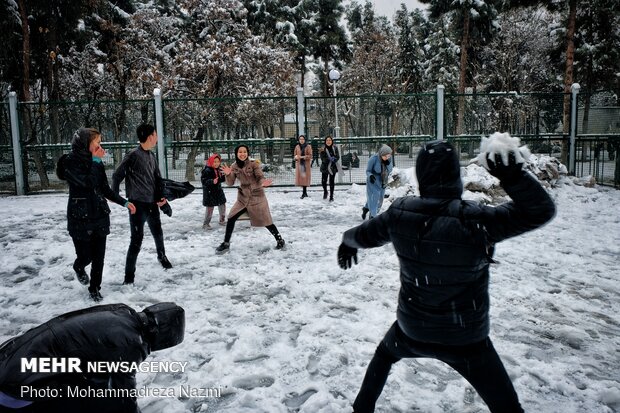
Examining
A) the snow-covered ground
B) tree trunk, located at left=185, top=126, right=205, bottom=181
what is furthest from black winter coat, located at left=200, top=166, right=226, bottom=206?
tree trunk, located at left=185, top=126, right=205, bottom=181

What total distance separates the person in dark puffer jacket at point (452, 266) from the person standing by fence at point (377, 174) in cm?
648

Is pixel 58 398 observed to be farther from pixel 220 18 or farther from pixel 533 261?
pixel 220 18

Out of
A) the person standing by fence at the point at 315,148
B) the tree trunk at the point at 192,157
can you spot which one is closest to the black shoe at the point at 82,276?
the tree trunk at the point at 192,157

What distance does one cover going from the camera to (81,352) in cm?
143

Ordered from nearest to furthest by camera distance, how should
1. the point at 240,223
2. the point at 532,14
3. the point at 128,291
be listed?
the point at 128,291 < the point at 240,223 < the point at 532,14

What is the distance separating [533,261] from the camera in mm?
6574

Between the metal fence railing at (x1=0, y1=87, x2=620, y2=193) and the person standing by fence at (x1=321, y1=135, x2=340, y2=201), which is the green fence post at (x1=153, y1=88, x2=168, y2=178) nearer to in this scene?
the metal fence railing at (x1=0, y1=87, x2=620, y2=193)

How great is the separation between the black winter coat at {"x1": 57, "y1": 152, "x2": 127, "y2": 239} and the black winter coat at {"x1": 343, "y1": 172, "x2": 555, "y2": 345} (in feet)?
12.1

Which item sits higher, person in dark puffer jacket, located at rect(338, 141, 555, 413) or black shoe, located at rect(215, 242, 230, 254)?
person in dark puffer jacket, located at rect(338, 141, 555, 413)

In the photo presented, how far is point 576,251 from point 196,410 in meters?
6.17

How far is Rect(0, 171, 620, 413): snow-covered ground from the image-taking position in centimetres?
334

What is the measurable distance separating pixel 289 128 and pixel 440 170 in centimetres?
1260

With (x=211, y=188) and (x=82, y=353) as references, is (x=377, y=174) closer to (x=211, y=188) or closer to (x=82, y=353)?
(x=211, y=188)

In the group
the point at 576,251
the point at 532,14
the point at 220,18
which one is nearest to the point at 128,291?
the point at 576,251
